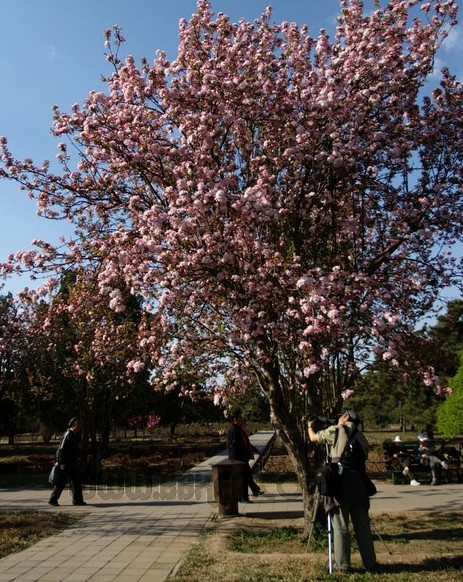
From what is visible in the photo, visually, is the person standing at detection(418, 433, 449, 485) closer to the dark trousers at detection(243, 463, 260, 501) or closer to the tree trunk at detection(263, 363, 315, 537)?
the dark trousers at detection(243, 463, 260, 501)

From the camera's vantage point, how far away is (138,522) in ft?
30.2

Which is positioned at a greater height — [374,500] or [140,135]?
[140,135]

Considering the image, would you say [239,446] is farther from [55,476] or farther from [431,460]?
[431,460]

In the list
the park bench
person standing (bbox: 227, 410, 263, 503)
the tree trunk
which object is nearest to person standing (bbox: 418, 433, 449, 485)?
the park bench

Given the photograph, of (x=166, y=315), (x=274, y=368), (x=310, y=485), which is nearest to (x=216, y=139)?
(x=166, y=315)

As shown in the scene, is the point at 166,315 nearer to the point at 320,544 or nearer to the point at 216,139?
the point at 216,139

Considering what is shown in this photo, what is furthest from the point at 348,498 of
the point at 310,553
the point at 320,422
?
the point at 310,553

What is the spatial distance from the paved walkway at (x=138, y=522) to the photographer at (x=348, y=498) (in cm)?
186

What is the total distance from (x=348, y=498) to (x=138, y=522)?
4.37 m

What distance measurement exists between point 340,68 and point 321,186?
1.61 meters

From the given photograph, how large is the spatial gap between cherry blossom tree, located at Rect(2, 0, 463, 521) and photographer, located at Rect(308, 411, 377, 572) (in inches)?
36.9

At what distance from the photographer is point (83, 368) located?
13.4m

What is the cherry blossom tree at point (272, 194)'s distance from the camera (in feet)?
24.4

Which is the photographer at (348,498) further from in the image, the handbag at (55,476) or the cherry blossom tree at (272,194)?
the handbag at (55,476)
